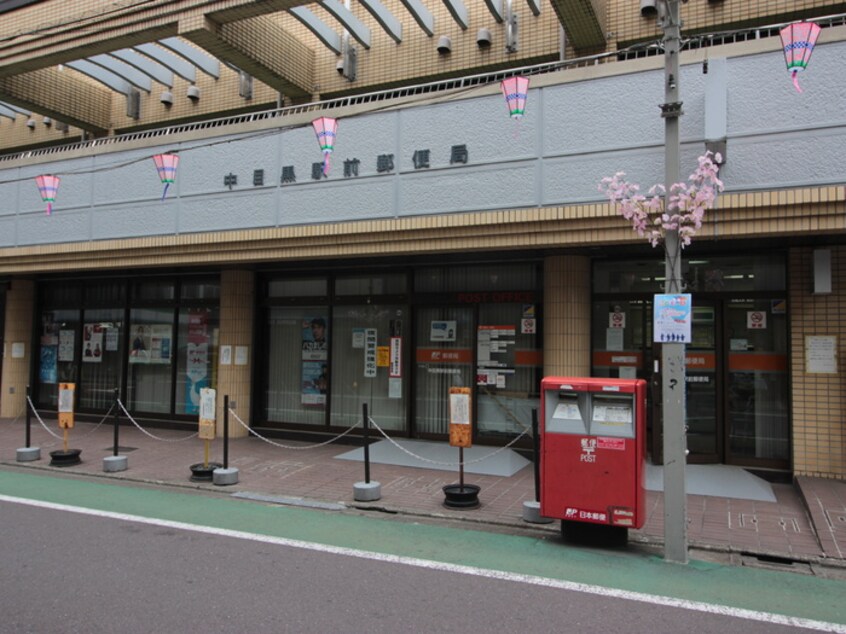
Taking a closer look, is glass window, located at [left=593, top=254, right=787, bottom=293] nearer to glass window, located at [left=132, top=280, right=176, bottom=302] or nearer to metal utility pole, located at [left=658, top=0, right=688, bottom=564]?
metal utility pole, located at [left=658, top=0, right=688, bottom=564]

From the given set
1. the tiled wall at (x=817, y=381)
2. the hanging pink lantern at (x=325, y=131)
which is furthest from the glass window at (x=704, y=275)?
the hanging pink lantern at (x=325, y=131)

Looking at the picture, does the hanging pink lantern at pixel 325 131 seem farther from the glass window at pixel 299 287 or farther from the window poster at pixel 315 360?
the window poster at pixel 315 360

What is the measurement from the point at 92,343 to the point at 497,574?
13.5 metres

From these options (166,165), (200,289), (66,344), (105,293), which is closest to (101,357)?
(66,344)

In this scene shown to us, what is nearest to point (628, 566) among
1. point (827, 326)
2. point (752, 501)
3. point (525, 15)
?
point (752, 501)

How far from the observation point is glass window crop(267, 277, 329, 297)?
41.8 ft

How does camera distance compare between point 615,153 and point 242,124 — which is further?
point 242,124

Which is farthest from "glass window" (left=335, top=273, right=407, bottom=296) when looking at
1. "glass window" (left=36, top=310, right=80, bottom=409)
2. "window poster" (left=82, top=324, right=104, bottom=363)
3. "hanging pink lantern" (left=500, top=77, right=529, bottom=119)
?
"glass window" (left=36, top=310, right=80, bottom=409)

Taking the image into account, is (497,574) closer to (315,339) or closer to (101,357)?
(315,339)

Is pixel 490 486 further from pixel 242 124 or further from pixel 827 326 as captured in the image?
pixel 242 124

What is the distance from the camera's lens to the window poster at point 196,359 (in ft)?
45.4

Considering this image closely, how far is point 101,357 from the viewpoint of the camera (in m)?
15.4

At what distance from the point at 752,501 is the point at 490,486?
11.0 ft

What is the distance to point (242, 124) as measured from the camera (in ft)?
37.9
